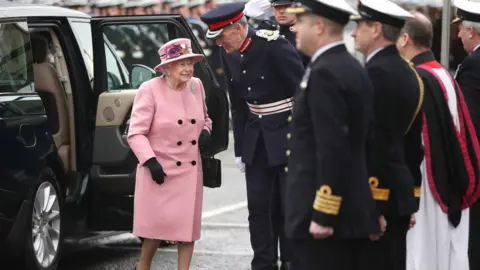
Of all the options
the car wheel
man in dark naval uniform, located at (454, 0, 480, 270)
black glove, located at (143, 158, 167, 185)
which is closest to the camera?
man in dark naval uniform, located at (454, 0, 480, 270)

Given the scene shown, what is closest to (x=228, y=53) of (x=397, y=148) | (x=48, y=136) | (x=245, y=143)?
(x=245, y=143)

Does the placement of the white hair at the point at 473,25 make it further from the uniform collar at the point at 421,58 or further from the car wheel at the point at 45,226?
the car wheel at the point at 45,226

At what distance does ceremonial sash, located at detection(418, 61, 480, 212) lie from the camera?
21.2 feet

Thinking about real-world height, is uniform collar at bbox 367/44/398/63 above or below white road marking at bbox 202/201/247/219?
above

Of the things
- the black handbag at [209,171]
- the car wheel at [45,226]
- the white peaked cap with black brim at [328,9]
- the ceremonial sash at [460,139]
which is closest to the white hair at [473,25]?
the ceremonial sash at [460,139]

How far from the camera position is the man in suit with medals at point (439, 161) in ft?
21.1

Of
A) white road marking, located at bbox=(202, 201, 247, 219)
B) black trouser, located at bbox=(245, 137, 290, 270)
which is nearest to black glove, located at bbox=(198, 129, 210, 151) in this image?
black trouser, located at bbox=(245, 137, 290, 270)

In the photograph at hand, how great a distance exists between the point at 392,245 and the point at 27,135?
9.66 feet

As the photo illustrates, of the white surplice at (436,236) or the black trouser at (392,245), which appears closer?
the black trouser at (392,245)

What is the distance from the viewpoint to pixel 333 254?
520 cm

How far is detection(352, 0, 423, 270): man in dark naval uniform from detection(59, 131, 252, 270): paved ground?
341 centimetres

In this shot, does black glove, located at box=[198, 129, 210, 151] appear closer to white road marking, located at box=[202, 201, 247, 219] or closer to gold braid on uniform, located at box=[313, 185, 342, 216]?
gold braid on uniform, located at box=[313, 185, 342, 216]

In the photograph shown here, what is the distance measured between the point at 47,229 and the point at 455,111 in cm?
292

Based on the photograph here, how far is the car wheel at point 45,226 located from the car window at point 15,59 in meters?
0.60
